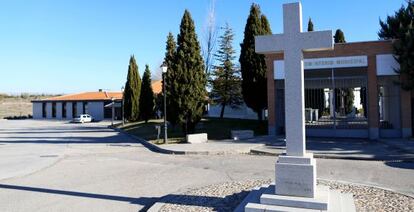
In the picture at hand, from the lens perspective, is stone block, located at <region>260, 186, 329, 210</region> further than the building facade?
No

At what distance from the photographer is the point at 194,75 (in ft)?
81.5

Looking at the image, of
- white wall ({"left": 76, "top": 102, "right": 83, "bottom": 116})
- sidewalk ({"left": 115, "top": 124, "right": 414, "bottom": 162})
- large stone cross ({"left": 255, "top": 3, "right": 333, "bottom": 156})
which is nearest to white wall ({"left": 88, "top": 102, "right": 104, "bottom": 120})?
white wall ({"left": 76, "top": 102, "right": 83, "bottom": 116})

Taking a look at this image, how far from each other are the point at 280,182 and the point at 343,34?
3509 centimetres

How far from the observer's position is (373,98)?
22.0 meters

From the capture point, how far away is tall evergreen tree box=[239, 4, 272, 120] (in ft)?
96.4

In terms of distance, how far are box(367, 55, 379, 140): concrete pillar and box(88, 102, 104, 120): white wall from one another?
190 feet

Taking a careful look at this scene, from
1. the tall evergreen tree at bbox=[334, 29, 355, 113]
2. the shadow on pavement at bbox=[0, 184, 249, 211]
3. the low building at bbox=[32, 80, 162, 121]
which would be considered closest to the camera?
the shadow on pavement at bbox=[0, 184, 249, 211]

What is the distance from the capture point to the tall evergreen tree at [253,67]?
29.4 m

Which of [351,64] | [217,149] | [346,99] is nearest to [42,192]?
[217,149]

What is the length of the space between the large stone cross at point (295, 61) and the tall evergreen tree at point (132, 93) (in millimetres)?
42199

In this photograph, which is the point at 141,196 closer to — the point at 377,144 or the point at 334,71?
the point at 377,144

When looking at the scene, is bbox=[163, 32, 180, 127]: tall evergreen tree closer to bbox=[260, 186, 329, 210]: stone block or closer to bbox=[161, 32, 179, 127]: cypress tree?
bbox=[161, 32, 179, 127]: cypress tree

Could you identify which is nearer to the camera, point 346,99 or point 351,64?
point 351,64

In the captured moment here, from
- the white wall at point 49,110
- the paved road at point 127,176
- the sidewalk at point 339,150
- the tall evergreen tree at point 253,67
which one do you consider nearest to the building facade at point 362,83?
the sidewalk at point 339,150
